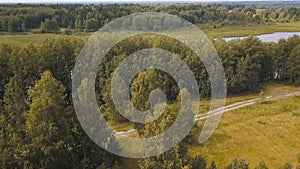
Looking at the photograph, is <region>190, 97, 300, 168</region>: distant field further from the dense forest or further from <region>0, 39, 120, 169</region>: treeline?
<region>0, 39, 120, 169</region>: treeline

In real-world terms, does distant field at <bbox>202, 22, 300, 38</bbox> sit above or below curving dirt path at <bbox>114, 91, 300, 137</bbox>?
above

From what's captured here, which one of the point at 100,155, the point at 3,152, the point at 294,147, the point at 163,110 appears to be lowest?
the point at 294,147

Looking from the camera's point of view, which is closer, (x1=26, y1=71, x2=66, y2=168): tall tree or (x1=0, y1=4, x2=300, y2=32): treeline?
(x1=26, y1=71, x2=66, y2=168): tall tree

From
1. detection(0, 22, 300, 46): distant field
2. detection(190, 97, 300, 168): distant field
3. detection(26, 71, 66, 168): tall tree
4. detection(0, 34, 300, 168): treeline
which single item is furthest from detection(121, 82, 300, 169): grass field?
detection(0, 22, 300, 46): distant field

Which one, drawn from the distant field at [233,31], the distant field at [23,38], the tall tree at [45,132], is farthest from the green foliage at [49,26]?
the tall tree at [45,132]

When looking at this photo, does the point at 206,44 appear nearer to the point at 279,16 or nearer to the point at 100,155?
the point at 100,155

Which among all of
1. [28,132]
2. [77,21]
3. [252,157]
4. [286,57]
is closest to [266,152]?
[252,157]

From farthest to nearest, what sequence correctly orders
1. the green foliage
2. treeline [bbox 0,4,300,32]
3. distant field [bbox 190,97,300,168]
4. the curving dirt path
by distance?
Result: treeline [bbox 0,4,300,32] → the green foliage → the curving dirt path → distant field [bbox 190,97,300,168]

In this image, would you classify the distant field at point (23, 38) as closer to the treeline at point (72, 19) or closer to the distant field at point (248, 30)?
the treeline at point (72, 19)
